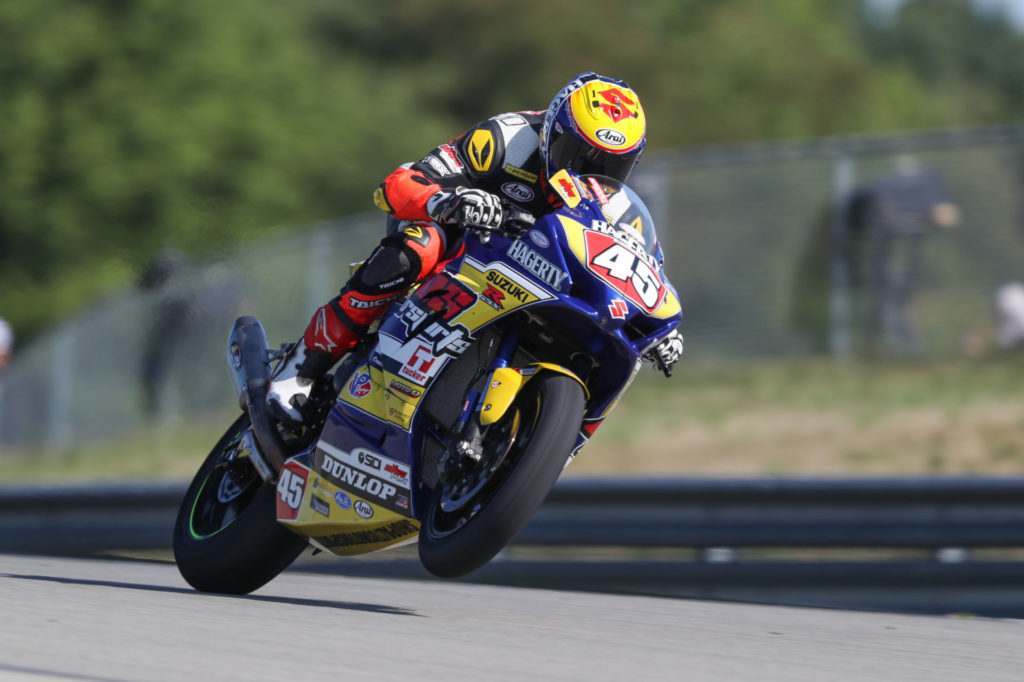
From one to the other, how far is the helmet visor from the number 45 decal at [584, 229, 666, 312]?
363 millimetres

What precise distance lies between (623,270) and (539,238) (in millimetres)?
290

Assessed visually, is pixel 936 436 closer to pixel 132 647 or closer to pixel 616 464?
pixel 616 464

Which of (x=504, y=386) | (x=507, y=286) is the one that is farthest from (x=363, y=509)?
(x=507, y=286)

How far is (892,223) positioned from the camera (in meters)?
12.8

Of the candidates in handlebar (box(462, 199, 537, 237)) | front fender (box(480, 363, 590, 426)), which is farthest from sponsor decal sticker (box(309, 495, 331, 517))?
handlebar (box(462, 199, 537, 237))

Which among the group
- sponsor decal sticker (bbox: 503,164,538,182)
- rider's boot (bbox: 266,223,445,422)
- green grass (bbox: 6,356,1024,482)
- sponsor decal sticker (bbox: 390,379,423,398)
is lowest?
Answer: sponsor decal sticker (bbox: 390,379,423,398)

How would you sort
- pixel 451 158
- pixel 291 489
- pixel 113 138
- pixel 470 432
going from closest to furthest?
pixel 470 432
pixel 291 489
pixel 451 158
pixel 113 138

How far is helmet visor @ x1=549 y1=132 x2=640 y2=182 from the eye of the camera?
4906 mm

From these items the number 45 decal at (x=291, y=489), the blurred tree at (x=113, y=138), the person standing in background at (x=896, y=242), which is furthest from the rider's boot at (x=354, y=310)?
the blurred tree at (x=113, y=138)

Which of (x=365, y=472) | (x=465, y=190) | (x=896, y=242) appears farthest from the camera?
(x=896, y=242)

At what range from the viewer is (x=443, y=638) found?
4250mm

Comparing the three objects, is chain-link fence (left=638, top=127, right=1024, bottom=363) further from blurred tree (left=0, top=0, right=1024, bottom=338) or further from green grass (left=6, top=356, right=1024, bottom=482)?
blurred tree (left=0, top=0, right=1024, bottom=338)

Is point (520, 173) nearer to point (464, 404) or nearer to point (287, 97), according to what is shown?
point (464, 404)

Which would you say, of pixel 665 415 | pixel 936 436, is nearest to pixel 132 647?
pixel 936 436
